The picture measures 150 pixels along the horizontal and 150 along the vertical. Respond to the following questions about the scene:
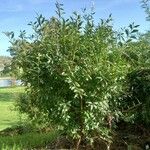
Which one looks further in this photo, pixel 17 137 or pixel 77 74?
pixel 17 137

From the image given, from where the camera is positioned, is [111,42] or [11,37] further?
[11,37]

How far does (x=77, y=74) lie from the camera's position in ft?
25.3

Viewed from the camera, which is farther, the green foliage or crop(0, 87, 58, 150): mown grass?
crop(0, 87, 58, 150): mown grass

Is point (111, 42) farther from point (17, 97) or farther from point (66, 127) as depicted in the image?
point (17, 97)

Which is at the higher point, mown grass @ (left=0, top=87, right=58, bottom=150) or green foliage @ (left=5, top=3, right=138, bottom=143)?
green foliage @ (left=5, top=3, right=138, bottom=143)

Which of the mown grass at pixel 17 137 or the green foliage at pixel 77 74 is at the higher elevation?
the green foliage at pixel 77 74

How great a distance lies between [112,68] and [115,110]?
2.74 feet

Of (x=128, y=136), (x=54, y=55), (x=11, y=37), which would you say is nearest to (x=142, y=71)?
(x=128, y=136)

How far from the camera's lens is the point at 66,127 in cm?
807

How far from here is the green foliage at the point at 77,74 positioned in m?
7.79

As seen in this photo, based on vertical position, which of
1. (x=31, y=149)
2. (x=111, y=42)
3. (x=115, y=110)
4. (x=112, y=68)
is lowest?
(x=31, y=149)

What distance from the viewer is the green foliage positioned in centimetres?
779

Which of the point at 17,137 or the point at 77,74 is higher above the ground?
the point at 77,74

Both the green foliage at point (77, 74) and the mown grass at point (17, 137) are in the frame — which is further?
the mown grass at point (17, 137)
